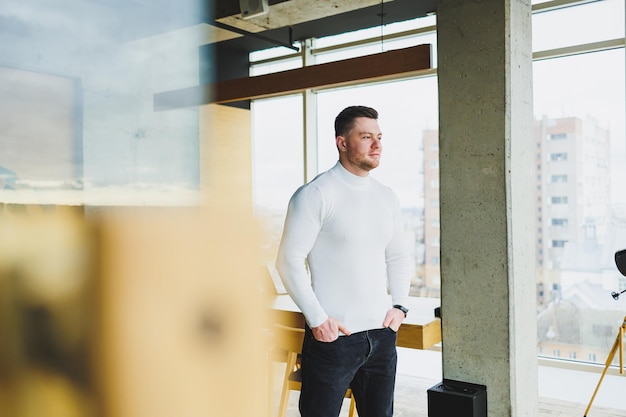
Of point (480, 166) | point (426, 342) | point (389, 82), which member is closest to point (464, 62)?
point (480, 166)

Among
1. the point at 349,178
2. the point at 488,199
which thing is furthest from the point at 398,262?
the point at 488,199

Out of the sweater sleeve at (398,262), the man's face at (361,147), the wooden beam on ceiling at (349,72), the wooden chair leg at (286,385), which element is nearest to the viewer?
the man's face at (361,147)

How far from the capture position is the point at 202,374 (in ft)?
5.61

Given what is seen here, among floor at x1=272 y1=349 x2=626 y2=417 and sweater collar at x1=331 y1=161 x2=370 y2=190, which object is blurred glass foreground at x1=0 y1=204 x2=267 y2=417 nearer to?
sweater collar at x1=331 y1=161 x2=370 y2=190

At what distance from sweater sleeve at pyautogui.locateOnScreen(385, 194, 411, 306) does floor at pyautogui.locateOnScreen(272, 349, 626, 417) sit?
1182 millimetres

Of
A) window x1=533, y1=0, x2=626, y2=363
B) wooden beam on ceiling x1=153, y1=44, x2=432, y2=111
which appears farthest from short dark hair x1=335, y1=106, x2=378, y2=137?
window x1=533, y1=0, x2=626, y2=363

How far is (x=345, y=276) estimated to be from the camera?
2305mm

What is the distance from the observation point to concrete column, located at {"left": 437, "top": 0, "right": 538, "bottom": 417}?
2.88 m

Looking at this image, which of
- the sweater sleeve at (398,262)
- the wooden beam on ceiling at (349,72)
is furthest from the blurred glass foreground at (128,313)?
the wooden beam on ceiling at (349,72)

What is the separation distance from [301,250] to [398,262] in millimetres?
461

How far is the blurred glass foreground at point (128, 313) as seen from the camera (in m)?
1.30

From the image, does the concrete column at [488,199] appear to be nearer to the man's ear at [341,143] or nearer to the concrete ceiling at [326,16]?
the man's ear at [341,143]

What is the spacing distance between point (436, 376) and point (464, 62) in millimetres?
3083

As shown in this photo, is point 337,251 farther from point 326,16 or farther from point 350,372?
point 326,16
